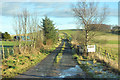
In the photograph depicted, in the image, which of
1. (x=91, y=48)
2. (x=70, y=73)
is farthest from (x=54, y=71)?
(x=91, y=48)

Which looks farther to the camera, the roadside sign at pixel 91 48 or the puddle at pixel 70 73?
the roadside sign at pixel 91 48

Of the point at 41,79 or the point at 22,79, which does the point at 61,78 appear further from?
the point at 22,79

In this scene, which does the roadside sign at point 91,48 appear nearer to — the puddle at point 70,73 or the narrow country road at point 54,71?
the narrow country road at point 54,71

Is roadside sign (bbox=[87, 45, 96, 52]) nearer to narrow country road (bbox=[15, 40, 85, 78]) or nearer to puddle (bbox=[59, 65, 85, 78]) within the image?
narrow country road (bbox=[15, 40, 85, 78])

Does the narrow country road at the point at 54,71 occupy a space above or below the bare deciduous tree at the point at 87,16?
below

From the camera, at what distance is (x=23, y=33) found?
54.4ft

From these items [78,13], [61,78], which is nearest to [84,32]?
[78,13]

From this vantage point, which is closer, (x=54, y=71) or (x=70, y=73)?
(x=70, y=73)

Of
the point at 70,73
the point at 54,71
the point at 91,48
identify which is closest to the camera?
the point at 70,73

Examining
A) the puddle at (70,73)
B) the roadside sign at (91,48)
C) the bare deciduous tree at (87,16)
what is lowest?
the puddle at (70,73)

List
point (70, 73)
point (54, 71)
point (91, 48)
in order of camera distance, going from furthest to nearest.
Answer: point (91, 48), point (54, 71), point (70, 73)

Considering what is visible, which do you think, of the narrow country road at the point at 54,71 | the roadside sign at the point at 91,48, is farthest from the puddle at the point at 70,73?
the roadside sign at the point at 91,48

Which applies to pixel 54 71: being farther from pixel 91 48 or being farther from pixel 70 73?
pixel 91 48

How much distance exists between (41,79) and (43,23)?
76.4ft
